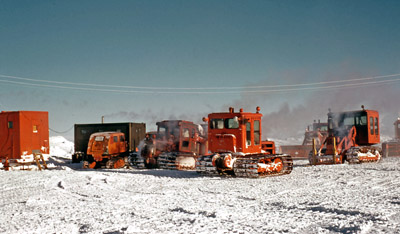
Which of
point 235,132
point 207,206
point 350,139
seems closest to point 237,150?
point 235,132

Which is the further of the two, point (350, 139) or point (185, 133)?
point (350, 139)

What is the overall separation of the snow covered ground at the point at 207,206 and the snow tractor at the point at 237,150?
44.0 inches

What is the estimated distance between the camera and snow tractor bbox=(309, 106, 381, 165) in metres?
21.7

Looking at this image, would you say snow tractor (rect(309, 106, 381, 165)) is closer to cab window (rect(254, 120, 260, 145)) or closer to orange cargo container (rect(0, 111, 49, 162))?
cab window (rect(254, 120, 260, 145))

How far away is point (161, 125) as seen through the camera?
22.8 m

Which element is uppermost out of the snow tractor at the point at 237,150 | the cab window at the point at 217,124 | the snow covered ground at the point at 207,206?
the cab window at the point at 217,124

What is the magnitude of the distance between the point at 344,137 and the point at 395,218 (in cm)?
1591

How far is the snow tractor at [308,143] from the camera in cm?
3230

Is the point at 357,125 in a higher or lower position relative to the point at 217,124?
lower

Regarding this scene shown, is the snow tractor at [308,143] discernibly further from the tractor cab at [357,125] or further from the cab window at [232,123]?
the cab window at [232,123]

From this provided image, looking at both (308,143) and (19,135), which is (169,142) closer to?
(19,135)

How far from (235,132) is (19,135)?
17.6 m

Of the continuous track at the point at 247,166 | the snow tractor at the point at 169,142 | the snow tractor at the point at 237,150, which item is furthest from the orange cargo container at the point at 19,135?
the snow tractor at the point at 237,150

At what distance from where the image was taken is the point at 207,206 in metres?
9.29
